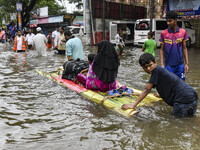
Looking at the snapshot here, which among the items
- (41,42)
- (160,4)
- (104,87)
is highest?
(160,4)

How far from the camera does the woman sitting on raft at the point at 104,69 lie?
4.77 meters

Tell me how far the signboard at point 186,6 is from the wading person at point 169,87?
1534cm

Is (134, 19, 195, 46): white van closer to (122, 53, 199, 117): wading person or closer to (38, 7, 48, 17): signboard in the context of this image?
(122, 53, 199, 117): wading person

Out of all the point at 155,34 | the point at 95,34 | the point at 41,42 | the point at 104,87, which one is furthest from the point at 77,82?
the point at 95,34

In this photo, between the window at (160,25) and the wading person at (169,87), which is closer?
the wading person at (169,87)

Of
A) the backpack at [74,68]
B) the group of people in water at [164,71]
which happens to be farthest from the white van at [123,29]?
the backpack at [74,68]

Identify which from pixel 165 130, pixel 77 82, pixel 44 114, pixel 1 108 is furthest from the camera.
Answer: pixel 77 82

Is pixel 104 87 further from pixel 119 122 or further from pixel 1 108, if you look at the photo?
pixel 1 108

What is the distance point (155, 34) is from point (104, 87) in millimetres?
12211

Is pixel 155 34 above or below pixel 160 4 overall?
below

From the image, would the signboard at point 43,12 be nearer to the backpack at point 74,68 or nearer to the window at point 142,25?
the window at point 142,25

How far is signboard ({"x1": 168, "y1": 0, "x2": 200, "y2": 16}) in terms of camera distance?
17094 mm

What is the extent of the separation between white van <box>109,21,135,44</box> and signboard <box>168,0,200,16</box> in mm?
4063

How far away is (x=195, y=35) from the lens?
1944cm
